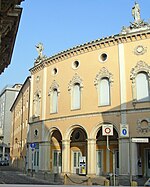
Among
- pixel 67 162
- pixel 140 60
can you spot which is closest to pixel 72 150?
pixel 67 162

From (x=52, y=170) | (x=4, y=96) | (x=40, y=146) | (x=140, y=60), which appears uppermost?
(x=4, y=96)

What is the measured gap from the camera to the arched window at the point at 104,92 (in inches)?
1182

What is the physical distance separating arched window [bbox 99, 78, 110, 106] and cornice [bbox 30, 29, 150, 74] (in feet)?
10.7

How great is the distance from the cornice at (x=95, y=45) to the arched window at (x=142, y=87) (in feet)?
10.7

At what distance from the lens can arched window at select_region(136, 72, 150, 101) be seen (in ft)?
90.8

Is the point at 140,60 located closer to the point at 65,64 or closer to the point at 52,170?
the point at 65,64

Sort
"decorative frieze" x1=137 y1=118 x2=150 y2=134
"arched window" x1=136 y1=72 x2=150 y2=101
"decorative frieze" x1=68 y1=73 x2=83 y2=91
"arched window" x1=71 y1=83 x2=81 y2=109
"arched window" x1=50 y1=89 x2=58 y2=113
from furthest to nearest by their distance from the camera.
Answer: "arched window" x1=50 y1=89 x2=58 y2=113
"arched window" x1=71 y1=83 x2=81 y2=109
"decorative frieze" x1=68 y1=73 x2=83 y2=91
"arched window" x1=136 y1=72 x2=150 y2=101
"decorative frieze" x1=137 y1=118 x2=150 y2=134

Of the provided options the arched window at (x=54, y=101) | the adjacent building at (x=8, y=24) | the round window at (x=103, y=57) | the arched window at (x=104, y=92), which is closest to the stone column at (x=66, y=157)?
the arched window at (x=54, y=101)

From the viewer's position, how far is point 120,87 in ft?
94.7

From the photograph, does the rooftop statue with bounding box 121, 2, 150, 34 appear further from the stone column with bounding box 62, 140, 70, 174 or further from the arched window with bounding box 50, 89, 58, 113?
the stone column with bounding box 62, 140, 70, 174

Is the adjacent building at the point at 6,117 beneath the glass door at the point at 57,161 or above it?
above

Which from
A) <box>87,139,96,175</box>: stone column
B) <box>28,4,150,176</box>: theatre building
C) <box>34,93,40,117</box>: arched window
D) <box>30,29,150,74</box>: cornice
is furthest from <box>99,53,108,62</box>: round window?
<box>34,93,40,117</box>: arched window

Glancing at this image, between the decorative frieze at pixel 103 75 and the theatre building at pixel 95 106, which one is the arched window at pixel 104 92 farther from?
the decorative frieze at pixel 103 75

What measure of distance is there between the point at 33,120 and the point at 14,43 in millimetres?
24981
